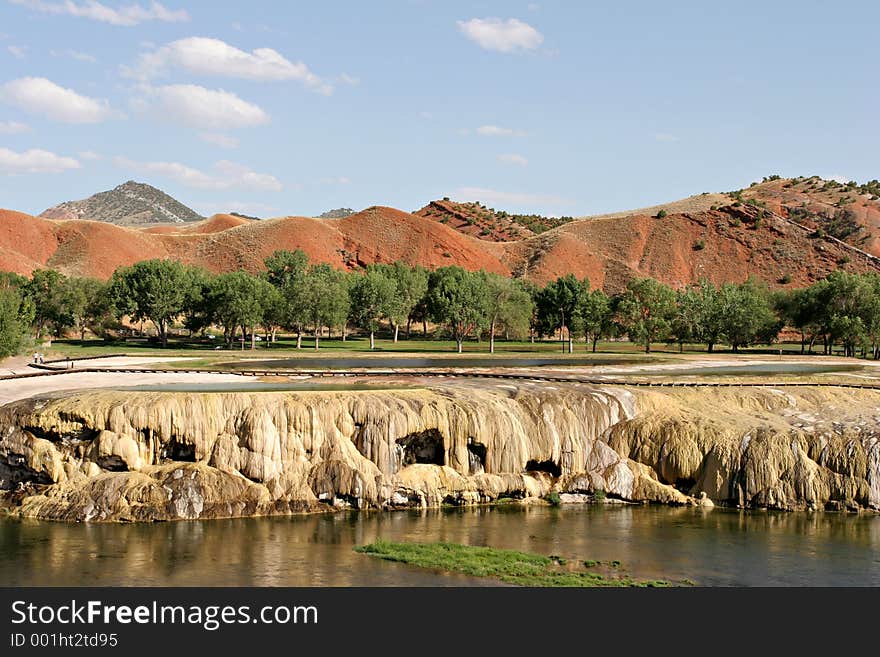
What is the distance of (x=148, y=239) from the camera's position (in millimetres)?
178750

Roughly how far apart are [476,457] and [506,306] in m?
66.7

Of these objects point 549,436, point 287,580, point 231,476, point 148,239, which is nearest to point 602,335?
point 549,436

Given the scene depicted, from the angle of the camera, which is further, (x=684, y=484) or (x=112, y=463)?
(x=684, y=484)

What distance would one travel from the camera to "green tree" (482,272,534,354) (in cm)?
9906

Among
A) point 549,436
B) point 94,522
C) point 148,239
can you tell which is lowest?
point 94,522

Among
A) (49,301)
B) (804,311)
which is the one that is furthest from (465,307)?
(49,301)

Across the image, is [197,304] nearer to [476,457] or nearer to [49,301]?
[49,301]

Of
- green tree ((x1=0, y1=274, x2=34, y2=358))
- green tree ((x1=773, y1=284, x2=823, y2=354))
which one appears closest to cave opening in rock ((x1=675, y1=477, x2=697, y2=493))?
green tree ((x1=0, y1=274, x2=34, y2=358))

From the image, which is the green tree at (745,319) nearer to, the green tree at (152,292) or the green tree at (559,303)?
the green tree at (559,303)

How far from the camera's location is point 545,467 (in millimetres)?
36844

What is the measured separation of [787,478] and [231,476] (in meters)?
20.3

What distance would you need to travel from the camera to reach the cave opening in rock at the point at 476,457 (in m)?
35.8

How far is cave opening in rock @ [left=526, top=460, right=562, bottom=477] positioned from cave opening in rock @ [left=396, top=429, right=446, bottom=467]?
354cm
